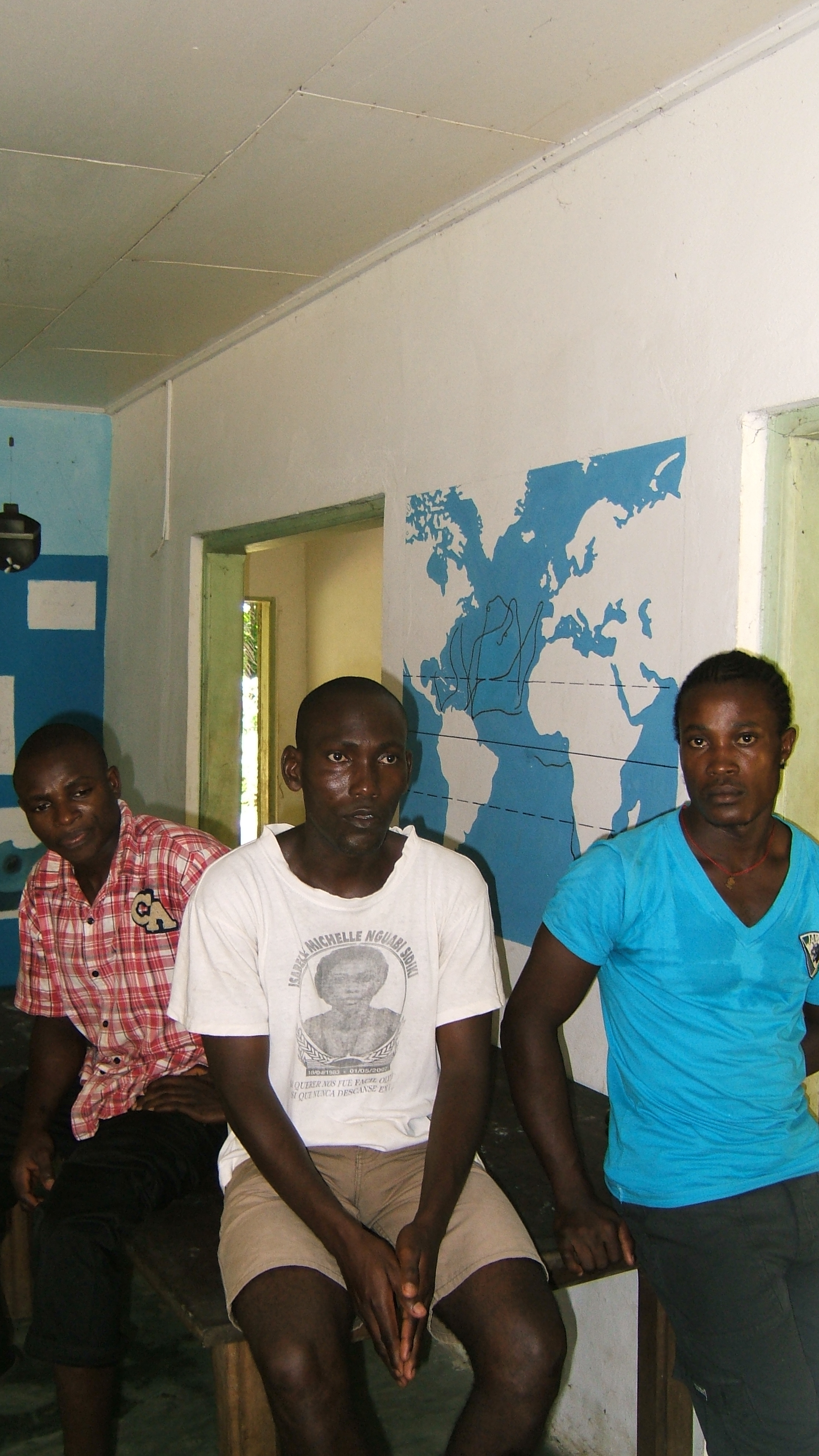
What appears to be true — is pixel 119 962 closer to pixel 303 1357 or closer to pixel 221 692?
pixel 303 1357

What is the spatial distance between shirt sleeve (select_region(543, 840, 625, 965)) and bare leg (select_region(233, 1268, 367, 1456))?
0.60m

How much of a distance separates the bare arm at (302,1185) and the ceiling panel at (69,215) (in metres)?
1.96

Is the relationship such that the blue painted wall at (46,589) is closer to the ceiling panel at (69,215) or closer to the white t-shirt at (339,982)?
the ceiling panel at (69,215)

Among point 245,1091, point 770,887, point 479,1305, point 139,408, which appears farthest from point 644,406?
point 139,408

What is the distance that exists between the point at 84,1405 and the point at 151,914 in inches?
32.4

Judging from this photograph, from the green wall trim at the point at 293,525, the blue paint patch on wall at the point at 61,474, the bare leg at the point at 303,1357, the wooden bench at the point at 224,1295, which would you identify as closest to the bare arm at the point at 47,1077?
the wooden bench at the point at 224,1295

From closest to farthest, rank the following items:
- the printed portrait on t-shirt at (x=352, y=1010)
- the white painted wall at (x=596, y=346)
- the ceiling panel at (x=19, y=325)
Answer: the printed portrait on t-shirt at (x=352, y=1010) → the white painted wall at (x=596, y=346) → the ceiling panel at (x=19, y=325)

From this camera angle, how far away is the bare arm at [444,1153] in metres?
1.58

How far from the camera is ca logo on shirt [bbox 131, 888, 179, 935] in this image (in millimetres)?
2252

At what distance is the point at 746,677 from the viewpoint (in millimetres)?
1748

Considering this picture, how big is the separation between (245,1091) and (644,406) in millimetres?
1416

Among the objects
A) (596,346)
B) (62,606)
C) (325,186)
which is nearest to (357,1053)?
(596,346)

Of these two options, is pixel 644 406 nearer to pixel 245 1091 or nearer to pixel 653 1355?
pixel 245 1091

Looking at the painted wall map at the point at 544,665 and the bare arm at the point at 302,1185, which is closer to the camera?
the bare arm at the point at 302,1185
